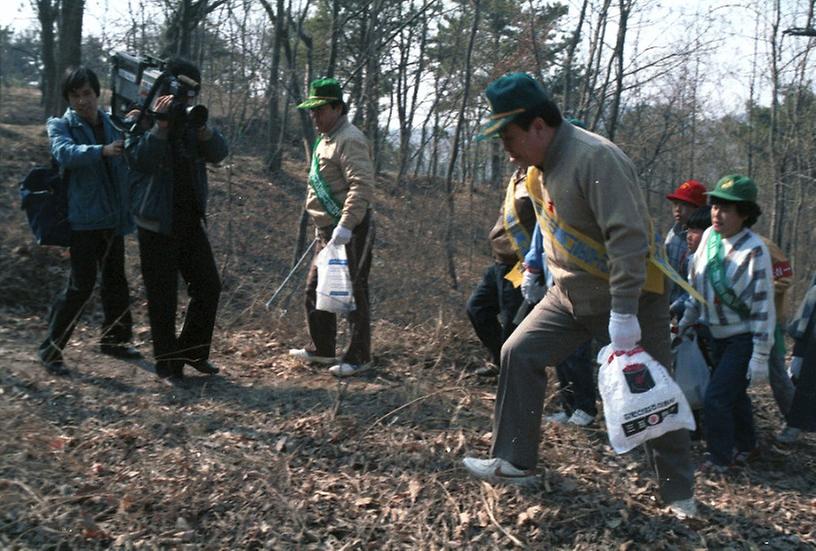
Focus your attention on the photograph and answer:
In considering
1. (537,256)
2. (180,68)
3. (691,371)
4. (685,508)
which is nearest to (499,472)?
(685,508)

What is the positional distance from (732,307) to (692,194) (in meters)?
1.34

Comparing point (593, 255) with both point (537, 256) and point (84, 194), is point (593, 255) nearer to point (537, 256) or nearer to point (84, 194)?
point (537, 256)

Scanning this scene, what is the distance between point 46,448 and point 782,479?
4.11 m

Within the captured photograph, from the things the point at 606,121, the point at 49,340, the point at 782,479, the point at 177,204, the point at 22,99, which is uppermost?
the point at 22,99

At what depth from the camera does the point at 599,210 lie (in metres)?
3.18

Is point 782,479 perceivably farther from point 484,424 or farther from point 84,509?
point 84,509

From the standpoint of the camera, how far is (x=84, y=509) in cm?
343

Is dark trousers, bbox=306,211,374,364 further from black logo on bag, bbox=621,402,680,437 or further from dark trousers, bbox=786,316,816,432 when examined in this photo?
dark trousers, bbox=786,316,816,432

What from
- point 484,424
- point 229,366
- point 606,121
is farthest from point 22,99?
point 484,424

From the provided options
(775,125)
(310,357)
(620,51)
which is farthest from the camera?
(775,125)

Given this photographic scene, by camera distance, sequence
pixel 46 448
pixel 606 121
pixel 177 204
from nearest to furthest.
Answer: pixel 46 448, pixel 177 204, pixel 606 121

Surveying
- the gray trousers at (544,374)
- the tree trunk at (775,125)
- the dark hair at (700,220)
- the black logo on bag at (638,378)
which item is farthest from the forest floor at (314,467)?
the tree trunk at (775,125)

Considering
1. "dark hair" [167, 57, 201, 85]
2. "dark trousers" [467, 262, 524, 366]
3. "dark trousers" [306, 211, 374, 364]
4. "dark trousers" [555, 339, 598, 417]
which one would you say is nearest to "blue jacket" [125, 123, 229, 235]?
"dark hair" [167, 57, 201, 85]

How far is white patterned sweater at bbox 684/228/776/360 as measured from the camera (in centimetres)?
420
